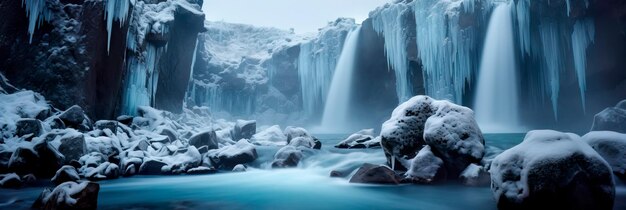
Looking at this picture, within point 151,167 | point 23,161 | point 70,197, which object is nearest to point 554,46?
point 151,167

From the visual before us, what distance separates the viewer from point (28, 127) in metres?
9.12

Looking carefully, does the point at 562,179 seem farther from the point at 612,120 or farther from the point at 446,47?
the point at 446,47

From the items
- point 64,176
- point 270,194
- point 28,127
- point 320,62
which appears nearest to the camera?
point 270,194

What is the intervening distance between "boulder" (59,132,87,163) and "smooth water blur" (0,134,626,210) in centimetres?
133

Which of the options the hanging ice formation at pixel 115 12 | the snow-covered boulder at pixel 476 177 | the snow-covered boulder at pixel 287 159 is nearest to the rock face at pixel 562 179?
the snow-covered boulder at pixel 476 177

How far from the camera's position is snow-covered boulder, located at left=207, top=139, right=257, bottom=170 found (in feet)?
36.8

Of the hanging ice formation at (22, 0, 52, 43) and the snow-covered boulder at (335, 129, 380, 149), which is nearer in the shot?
the hanging ice formation at (22, 0, 52, 43)

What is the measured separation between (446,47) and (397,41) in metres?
4.45

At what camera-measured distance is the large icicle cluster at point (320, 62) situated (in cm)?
3581

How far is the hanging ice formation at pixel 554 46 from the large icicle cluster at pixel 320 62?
57.3 feet

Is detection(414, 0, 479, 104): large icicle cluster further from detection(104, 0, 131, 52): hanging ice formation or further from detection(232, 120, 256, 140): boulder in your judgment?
detection(104, 0, 131, 52): hanging ice formation

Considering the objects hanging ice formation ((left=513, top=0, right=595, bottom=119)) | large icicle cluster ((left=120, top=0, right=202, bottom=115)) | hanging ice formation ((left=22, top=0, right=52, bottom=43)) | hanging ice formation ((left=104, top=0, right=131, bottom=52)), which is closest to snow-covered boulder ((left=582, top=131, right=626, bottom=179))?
hanging ice formation ((left=513, top=0, right=595, bottom=119))

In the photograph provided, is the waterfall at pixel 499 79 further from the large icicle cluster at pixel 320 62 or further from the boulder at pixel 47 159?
the boulder at pixel 47 159

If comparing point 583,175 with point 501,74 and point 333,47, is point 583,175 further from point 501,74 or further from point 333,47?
point 333,47
